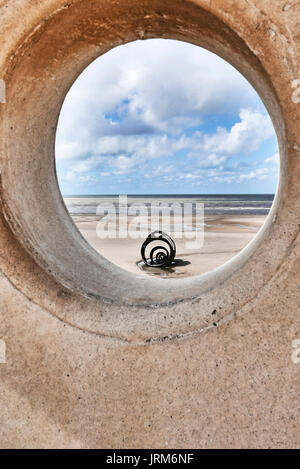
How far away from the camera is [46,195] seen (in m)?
2.69

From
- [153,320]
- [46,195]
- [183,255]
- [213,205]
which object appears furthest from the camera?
[213,205]

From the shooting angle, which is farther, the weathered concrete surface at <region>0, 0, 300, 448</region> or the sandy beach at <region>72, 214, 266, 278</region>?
the sandy beach at <region>72, 214, 266, 278</region>

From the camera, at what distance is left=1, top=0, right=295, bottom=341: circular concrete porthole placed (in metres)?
1.98

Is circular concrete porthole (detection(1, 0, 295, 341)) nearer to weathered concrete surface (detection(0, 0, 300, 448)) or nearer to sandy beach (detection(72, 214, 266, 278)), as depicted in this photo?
weathered concrete surface (detection(0, 0, 300, 448))

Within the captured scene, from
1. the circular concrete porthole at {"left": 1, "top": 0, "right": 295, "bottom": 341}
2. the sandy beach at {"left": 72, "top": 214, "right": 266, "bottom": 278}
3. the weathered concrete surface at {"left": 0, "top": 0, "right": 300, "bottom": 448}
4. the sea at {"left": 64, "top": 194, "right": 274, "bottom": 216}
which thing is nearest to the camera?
the weathered concrete surface at {"left": 0, "top": 0, "right": 300, "bottom": 448}

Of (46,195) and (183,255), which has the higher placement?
(46,195)

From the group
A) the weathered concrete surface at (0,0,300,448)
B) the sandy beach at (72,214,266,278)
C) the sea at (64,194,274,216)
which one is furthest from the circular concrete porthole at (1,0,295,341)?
the sea at (64,194,274,216)

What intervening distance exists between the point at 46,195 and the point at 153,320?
47.8 inches

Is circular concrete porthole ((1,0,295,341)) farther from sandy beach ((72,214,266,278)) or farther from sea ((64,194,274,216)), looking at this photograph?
sea ((64,194,274,216))

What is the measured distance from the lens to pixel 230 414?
1874mm

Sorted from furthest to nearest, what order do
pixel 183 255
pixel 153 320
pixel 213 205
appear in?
1. pixel 213 205
2. pixel 183 255
3. pixel 153 320

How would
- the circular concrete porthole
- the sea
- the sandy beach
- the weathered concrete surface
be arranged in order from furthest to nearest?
the sea
the sandy beach
the circular concrete porthole
the weathered concrete surface

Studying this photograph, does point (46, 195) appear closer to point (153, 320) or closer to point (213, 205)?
point (153, 320)

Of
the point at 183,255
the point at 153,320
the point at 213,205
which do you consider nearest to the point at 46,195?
the point at 153,320
